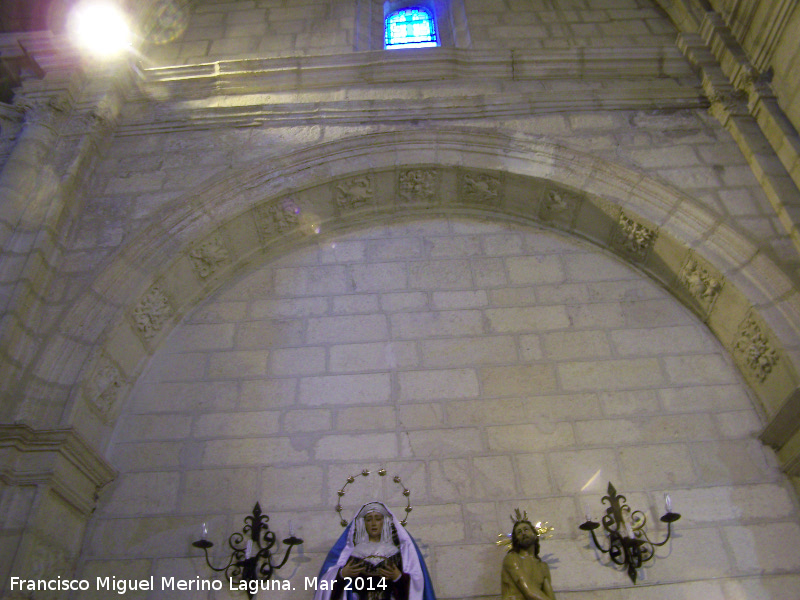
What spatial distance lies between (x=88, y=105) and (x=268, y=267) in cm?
216

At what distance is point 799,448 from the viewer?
413 centimetres

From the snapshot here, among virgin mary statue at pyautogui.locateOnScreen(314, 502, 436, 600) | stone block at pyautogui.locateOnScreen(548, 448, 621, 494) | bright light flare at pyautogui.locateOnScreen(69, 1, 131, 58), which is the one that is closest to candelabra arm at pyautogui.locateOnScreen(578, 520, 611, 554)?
stone block at pyautogui.locateOnScreen(548, 448, 621, 494)

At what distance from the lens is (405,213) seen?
5832 mm

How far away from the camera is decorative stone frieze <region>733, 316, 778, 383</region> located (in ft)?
14.7

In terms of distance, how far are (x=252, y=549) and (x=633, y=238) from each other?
365 centimetres

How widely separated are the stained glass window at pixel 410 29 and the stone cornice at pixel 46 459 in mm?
4957

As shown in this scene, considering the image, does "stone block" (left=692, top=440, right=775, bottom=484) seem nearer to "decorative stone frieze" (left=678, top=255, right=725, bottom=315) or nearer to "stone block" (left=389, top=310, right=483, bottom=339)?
"decorative stone frieze" (left=678, top=255, right=725, bottom=315)

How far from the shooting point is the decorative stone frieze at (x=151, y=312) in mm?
4844

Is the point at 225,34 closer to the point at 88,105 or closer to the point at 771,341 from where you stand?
the point at 88,105

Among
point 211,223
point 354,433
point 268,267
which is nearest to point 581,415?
point 354,433

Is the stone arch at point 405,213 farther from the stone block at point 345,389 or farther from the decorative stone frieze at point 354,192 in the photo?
the stone block at point 345,389

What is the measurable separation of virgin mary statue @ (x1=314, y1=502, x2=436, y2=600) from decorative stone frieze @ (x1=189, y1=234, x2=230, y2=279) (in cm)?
254

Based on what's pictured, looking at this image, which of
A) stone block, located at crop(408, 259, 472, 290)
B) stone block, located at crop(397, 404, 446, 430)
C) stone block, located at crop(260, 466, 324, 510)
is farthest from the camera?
stone block, located at crop(408, 259, 472, 290)

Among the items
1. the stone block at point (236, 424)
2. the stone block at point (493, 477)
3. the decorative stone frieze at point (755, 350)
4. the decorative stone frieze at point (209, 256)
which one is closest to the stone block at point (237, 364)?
the stone block at point (236, 424)
